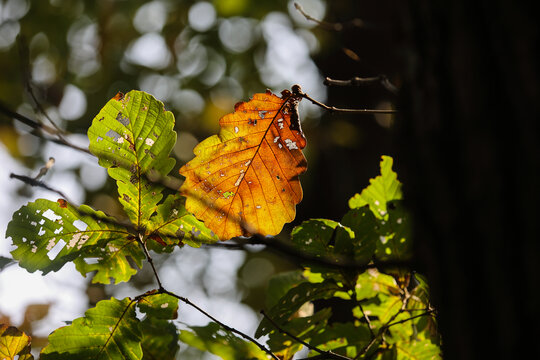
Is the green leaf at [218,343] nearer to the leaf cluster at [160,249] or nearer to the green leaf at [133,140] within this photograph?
the leaf cluster at [160,249]

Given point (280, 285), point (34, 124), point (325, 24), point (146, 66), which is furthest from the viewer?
point (146, 66)

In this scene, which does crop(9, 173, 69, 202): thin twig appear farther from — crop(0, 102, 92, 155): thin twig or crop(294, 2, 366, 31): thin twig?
crop(294, 2, 366, 31): thin twig

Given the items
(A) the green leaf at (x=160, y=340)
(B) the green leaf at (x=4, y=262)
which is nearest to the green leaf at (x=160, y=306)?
(A) the green leaf at (x=160, y=340)

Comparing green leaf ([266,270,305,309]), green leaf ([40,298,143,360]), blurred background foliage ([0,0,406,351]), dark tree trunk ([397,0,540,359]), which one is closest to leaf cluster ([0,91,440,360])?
green leaf ([40,298,143,360])

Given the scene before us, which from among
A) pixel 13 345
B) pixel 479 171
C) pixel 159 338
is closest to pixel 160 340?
pixel 159 338

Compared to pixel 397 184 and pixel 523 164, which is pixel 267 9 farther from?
pixel 523 164

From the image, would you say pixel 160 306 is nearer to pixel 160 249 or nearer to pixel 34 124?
pixel 160 249

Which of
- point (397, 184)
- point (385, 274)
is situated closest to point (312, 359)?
point (385, 274)
